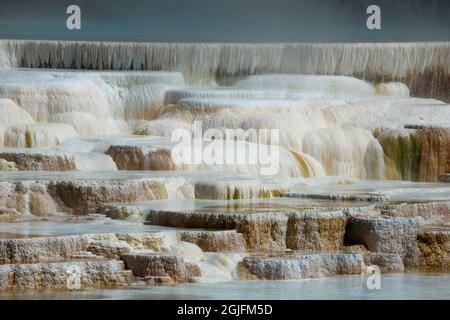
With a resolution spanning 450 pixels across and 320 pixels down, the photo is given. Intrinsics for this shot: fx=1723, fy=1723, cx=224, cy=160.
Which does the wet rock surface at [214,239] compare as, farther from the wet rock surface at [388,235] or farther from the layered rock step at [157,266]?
the wet rock surface at [388,235]

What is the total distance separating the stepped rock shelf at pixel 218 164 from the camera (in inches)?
504

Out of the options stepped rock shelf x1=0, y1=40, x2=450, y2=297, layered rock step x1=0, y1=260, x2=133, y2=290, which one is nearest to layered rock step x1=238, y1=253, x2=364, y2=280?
stepped rock shelf x1=0, y1=40, x2=450, y2=297

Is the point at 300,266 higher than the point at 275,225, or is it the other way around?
the point at 275,225

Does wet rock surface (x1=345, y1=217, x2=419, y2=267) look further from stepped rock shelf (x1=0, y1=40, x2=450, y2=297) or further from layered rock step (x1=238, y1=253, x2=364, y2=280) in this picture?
layered rock step (x1=238, y1=253, x2=364, y2=280)

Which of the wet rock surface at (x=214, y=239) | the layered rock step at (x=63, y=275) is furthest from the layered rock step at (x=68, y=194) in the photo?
the layered rock step at (x=63, y=275)

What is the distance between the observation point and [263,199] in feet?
48.9

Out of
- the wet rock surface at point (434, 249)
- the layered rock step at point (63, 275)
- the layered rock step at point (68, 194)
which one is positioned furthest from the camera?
the layered rock step at point (68, 194)

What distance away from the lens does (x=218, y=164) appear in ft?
53.1

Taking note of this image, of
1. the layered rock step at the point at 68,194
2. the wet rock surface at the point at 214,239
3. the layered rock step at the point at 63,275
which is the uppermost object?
the layered rock step at the point at 68,194

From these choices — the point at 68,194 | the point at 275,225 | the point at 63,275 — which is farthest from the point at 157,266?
the point at 68,194

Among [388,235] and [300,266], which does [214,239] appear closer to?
[300,266]
